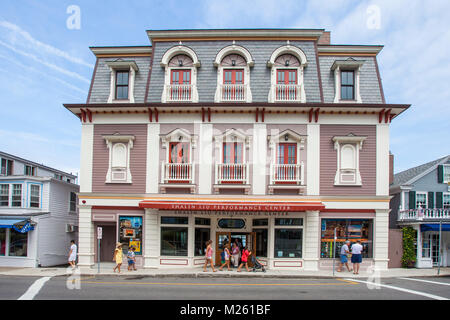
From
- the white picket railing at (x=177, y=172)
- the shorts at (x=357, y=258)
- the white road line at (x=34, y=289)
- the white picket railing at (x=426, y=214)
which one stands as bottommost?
the white road line at (x=34, y=289)

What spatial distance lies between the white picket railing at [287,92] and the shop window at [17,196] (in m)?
16.0

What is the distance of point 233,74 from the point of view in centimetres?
1883

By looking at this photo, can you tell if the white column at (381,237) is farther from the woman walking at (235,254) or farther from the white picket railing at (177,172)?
the white picket railing at (177,172)

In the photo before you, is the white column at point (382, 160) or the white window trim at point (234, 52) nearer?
the white column at point (382, 160)

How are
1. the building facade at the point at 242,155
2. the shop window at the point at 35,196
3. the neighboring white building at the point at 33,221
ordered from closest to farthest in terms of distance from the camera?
the building facade at the point at 242,155 < the neighboring white building at the point at 33,221 < the shop window at the point at 35,196

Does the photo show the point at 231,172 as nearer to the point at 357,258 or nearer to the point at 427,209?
the point at 357,258

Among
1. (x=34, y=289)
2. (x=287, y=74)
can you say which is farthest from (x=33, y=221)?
(x=287, y=74)

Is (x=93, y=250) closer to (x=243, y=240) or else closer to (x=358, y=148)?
(x=243, y=240)

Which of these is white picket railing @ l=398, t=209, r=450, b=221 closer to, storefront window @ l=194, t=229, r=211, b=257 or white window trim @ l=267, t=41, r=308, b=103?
white window trim @ l=267, t=41, r=308, b=103

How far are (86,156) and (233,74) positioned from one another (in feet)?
29.5

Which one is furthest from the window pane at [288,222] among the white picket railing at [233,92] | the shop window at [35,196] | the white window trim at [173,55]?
the shop window at [35,196]

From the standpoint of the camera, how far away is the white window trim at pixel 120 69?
61.6ft

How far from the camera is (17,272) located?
17.2 m

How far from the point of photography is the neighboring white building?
779 inches
